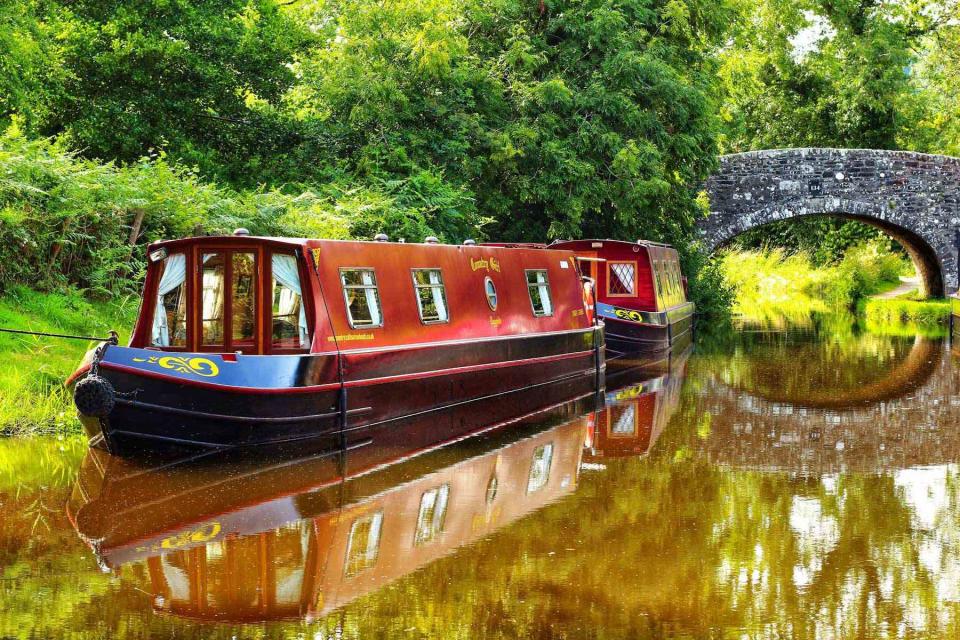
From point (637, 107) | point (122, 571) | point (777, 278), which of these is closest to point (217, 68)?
point (637, 107)

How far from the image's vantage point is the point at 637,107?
18.7 m

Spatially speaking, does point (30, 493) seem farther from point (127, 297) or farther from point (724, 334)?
point (724, 334)

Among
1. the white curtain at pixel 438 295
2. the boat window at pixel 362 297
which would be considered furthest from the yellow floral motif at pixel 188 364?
the white curtain at pixel 438 295

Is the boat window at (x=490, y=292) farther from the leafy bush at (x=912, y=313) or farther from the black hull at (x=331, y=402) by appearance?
the leafy bush at (x=912, y=313)

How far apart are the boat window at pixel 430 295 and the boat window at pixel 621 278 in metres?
6.78

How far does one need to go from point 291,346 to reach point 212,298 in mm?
649

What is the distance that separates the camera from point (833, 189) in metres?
25.2

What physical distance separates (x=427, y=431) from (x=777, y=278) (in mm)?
24721

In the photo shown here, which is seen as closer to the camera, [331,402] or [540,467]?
[540,467]

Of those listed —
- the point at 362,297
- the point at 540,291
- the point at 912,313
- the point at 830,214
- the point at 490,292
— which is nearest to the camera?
the point at 362,297

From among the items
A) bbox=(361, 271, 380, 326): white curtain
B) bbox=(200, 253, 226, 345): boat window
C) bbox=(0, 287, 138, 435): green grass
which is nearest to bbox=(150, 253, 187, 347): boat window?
bbox=(200, 253, 226, 345): boat window

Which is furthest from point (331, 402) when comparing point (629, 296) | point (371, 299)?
point (629, 296)

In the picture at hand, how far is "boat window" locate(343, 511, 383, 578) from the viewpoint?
5367 millimetres

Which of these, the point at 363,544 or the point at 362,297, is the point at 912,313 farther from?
the point at 363,544
